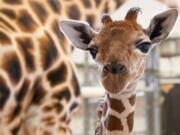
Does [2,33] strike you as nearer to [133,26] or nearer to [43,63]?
[43,63]

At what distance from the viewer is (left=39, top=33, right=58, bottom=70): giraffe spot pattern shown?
1.96ft

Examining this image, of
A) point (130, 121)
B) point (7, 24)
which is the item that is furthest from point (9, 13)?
point (130, 121)

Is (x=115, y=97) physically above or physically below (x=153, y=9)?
below

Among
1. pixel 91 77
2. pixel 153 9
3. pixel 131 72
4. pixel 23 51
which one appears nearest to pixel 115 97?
pixel 131 72

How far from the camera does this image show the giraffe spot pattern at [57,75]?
602mm

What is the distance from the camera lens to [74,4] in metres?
0.70

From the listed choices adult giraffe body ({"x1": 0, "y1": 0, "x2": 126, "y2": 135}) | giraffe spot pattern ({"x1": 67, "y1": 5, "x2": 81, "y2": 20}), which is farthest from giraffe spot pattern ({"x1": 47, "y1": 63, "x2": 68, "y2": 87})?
giraffe spot pattern ({"x1": 67, "y1": 5, "x2": 81, "y2": 20})

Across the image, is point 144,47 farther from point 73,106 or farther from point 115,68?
point 73,106

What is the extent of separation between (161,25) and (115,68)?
0.35ft

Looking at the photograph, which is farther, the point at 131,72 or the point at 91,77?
the point at 91,77

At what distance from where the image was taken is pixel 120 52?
17.2 inches

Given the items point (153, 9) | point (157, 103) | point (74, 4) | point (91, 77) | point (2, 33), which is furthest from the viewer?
point (157, 103)

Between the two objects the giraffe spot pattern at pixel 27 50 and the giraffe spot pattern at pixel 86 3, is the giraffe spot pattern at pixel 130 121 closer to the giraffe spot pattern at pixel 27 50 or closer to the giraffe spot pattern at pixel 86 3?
the giraffe spot pattern at pixel 27 50

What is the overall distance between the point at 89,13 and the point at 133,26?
24 cm
